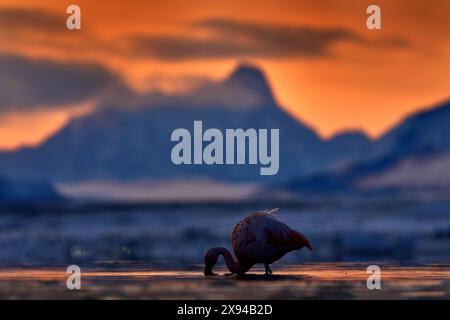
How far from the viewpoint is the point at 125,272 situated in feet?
103

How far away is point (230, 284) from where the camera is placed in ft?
93.0

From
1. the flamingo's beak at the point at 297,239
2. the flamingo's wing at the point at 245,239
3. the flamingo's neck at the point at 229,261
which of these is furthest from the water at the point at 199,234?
the flamingo's beak at the point at 297,239

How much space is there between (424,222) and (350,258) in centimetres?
3228

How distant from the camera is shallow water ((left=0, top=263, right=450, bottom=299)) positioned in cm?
2697

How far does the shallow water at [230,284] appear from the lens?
27.0 metres

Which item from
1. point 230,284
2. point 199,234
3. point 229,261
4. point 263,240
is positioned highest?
point 199,234

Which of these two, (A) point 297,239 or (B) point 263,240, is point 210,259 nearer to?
(B) point 263,240

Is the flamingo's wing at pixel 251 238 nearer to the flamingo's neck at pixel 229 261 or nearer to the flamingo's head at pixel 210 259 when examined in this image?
the flamingo's neck at pixel 229 261

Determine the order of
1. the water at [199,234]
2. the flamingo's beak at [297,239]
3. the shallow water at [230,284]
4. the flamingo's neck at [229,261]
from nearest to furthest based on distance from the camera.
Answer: the shallow water at [230,284] < the flamingo's beak at [297,239] < the flamingo's neck at [229,261] < the water at [199,234]

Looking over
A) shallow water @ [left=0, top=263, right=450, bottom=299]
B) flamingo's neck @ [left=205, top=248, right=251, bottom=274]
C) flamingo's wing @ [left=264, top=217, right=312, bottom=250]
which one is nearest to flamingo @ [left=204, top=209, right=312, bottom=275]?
flamingo's wing @ [left=264, top=217, right=312, bottom=250]

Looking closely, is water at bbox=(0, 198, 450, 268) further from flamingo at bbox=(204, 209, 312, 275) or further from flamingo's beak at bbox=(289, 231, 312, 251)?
flamingo's beak at bbox=(289, 231, 312, 251)

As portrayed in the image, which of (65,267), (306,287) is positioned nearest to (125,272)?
(65,267)

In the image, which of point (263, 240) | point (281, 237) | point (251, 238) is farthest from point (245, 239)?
point (281, 237)
